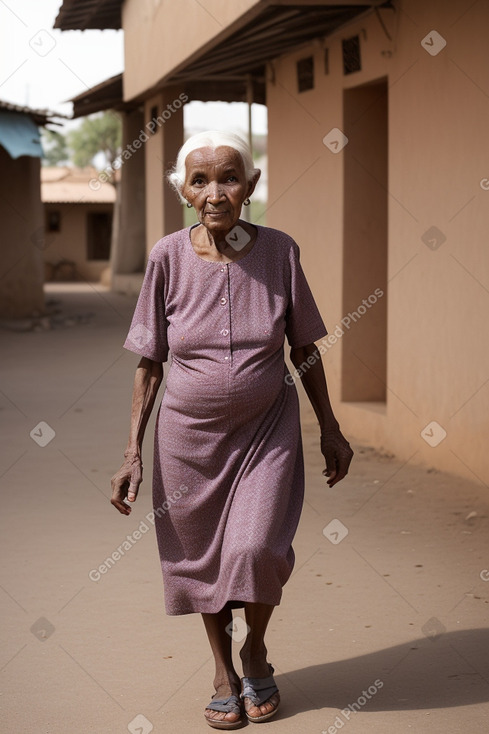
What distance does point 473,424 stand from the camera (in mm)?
6977

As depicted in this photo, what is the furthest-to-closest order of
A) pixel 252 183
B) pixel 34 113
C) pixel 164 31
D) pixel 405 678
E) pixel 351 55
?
1. pixel 34 113
2. pixel 164 31
3. pixel 351 55
4. pixel 405 678
5. pixel 252 183

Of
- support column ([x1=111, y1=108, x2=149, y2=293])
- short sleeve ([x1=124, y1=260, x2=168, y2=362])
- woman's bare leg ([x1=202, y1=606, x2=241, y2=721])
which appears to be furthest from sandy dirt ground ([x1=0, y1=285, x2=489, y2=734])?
support column ([x1=111, y1=108, x2=149, y2=293])

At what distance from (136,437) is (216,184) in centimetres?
88

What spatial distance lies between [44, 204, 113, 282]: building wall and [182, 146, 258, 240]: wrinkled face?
29919mm

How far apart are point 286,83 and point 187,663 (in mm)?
6963

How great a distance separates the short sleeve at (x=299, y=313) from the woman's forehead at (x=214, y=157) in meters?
0.38

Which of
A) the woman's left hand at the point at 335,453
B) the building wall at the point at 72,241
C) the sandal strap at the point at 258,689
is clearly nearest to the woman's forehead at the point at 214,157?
the woman's left hand at the point at 335,453

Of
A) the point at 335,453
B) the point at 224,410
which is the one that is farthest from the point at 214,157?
the point at 335,453

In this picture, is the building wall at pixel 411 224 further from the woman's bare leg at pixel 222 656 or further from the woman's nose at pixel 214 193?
the woman's nose at pixel 214 193

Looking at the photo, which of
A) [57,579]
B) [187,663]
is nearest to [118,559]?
[57,579]

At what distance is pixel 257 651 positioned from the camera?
12.3ft

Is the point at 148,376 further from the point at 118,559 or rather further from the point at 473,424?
the point at 473,424

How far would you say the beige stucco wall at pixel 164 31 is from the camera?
8625 mm

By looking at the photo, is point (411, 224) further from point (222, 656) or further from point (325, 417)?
point (222, 656)
